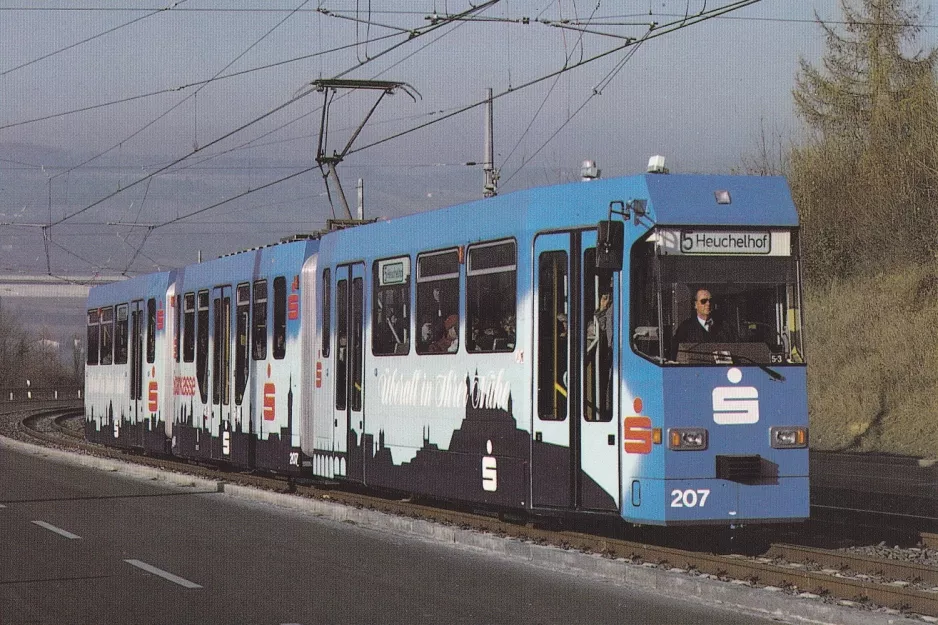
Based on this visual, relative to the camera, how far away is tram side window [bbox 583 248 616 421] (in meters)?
14.2

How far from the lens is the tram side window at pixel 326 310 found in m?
20.7

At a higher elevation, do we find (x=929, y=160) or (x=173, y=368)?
(x=929, y=160)

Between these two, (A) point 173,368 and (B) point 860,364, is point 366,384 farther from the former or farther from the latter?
(B) point 860,364

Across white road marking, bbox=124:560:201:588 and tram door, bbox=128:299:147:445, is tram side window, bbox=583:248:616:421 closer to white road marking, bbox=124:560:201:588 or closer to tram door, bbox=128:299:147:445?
white road marking, bbox=124:560:201:588

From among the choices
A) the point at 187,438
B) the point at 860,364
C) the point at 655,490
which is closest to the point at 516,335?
the point at 655,490

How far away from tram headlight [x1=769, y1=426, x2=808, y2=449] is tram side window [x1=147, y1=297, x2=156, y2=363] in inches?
720

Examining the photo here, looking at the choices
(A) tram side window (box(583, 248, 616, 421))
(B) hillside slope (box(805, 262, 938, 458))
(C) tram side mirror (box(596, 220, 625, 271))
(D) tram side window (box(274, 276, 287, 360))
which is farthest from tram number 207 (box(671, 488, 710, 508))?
(B) hillside slope (box(805, 262, 938, 458))

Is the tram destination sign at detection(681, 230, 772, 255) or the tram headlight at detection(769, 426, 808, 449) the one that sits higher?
the tram destination sign at detection(681, 230, 772, 255)

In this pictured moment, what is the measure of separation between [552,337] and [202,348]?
13.0 m

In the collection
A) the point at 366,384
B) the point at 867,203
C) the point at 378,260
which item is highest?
the point at 867,203

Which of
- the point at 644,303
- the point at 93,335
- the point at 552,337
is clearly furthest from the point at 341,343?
the point at 93,335

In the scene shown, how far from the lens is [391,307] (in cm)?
1848

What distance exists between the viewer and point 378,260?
1902 centimetres

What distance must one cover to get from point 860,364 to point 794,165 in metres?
9.34
